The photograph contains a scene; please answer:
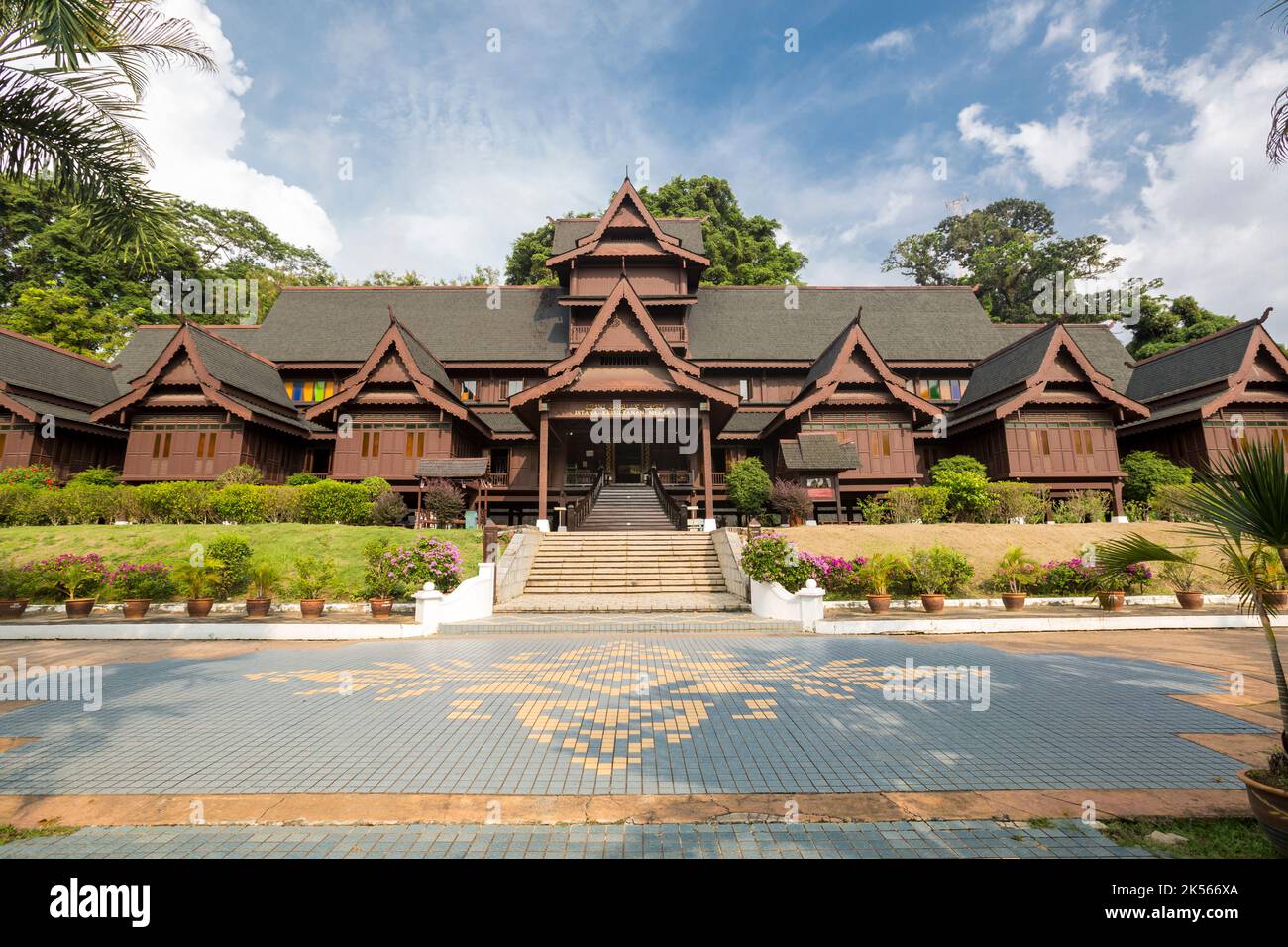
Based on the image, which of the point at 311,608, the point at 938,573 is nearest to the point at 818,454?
the point at 938,573

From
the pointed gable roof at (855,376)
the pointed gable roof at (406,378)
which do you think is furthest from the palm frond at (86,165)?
the pointed gable roof at (855,376)

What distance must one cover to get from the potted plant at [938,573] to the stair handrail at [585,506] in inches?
422

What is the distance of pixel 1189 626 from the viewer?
11.1 meters

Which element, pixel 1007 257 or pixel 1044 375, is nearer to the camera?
pixel 1044 375

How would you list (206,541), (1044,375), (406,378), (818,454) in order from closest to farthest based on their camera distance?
(206,541) < (818,454) < (1044,375) < (406,378)

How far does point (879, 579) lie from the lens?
12.6 metres

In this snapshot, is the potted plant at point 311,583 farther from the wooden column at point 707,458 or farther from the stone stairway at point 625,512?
the wooden column at point 707,458

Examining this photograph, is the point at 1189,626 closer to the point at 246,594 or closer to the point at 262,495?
the point at 246,594

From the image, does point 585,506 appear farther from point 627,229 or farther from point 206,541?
point 627,229

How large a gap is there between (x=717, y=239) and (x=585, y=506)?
30.4 meters

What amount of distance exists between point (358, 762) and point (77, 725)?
3.73 meters

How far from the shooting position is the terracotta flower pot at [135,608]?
11492 mm

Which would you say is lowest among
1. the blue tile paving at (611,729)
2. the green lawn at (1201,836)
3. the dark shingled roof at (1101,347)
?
the green lawn at (1201,836)

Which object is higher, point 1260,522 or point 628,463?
point 628,463
